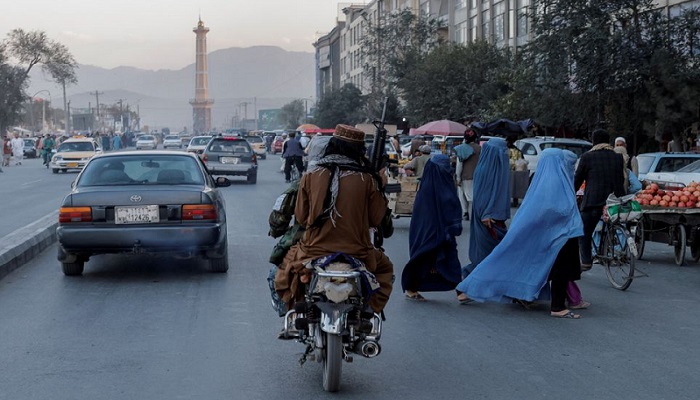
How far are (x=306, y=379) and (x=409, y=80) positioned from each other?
156 ft

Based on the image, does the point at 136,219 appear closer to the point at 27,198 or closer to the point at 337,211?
the point at 337,211

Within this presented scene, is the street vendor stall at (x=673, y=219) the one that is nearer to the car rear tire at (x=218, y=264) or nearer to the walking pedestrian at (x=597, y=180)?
the walking pedestrian at (x=597, y=180)

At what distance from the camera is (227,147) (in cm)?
3259

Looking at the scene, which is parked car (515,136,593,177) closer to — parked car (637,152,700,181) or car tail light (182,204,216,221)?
parked car (637,152,700,181)

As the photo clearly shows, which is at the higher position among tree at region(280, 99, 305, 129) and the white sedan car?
tree at region(280, 99, 305, 129)

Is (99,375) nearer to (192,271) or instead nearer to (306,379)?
(306,379)

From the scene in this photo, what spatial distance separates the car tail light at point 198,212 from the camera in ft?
35.8

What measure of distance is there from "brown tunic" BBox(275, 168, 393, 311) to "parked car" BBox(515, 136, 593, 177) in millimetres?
19113

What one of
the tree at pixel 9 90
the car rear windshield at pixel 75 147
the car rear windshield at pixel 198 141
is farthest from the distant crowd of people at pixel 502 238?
the tree at pixel 9 90

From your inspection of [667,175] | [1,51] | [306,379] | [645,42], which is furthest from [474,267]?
[1,51]

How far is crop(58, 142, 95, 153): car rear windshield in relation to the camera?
43.1 meters

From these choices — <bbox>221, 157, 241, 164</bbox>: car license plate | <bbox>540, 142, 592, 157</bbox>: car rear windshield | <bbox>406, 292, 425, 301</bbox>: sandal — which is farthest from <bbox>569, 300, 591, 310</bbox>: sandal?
<bbox>221, 157, 241, 164</bbox>: car license plate

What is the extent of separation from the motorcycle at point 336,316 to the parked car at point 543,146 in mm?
19309

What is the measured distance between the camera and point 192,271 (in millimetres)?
11812
